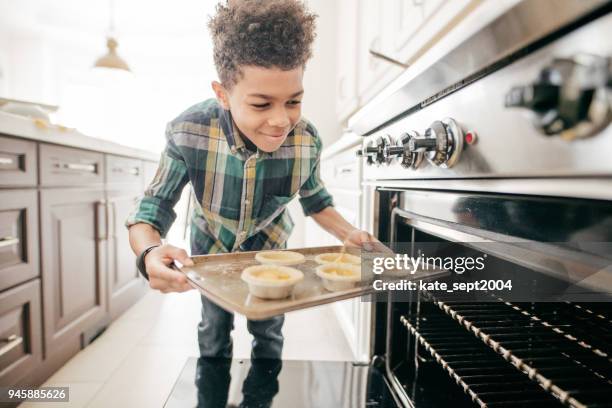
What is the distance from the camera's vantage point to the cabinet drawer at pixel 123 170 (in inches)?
75.1

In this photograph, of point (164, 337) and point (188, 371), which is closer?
point (188, 371)

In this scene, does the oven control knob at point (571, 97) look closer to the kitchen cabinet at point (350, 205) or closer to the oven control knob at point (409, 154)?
the oven control knob at point (409, 154)

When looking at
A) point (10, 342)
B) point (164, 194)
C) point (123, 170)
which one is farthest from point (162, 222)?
point (123, 170)

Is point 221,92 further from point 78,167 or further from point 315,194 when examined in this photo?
point 78,167

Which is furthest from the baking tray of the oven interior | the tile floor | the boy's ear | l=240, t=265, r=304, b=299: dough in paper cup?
the tile floor

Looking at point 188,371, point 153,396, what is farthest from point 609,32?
point 153,396

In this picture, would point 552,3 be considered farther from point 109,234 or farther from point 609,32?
point 109,234

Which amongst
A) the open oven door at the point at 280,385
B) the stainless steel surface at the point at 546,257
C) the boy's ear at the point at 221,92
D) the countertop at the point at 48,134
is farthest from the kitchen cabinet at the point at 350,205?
the countertop at the point at 48,134

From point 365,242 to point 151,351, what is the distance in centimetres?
131

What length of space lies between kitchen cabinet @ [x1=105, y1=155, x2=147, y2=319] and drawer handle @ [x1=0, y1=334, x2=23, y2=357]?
662 mm

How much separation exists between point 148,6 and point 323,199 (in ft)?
12.8

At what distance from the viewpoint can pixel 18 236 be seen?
123 centimetres

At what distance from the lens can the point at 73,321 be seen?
5.08 ft

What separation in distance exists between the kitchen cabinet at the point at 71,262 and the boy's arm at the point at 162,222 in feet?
2.41
